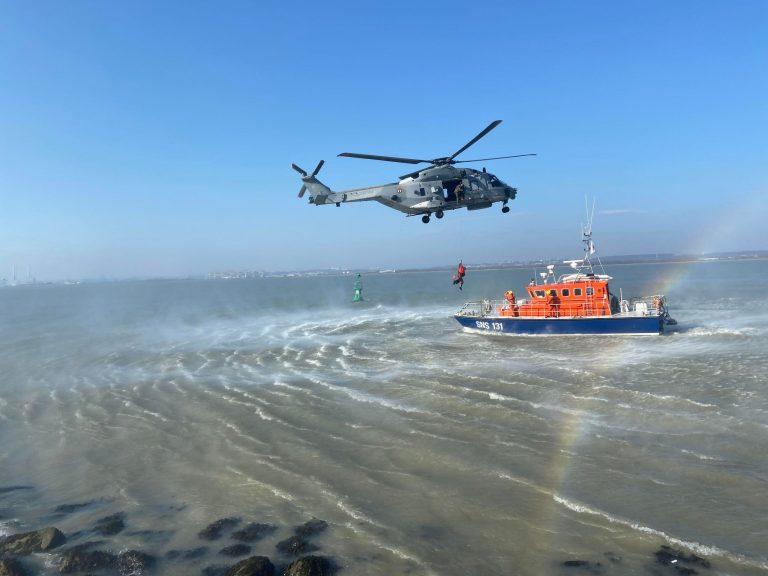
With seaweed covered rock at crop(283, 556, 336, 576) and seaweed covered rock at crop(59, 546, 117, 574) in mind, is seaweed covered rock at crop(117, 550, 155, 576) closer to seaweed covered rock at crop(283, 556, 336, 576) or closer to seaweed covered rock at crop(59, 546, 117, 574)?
seaweed covered rock at crop(59, 546, 117, 574)

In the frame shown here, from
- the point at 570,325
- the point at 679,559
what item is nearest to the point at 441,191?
the point at 570,325

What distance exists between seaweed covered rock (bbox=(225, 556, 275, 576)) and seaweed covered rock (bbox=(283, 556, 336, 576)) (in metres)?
0.30

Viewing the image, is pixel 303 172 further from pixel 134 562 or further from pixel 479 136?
pixel 134 562

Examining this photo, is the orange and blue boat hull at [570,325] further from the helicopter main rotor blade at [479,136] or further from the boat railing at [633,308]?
the helicopter main rotor blade at [479,136]

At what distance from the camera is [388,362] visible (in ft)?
79.6

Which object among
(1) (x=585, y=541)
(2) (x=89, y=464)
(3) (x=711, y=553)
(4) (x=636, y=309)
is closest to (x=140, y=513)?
(2) (x=89, y=464)

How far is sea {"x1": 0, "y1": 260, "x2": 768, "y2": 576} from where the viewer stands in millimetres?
8594

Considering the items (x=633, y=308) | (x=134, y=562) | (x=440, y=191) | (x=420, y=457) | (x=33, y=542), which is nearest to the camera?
(x=134, y=562)

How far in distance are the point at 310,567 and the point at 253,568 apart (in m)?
0.92

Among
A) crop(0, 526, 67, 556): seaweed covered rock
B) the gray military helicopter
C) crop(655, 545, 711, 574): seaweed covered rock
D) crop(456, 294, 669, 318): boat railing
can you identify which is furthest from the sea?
the gray military helicopter

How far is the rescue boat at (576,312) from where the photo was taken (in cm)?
2877

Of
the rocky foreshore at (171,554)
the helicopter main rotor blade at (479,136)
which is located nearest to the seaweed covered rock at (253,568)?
the rocky foreshore at (171,554)

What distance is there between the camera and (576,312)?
30.5 meters

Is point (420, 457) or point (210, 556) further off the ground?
point (420, 457)
